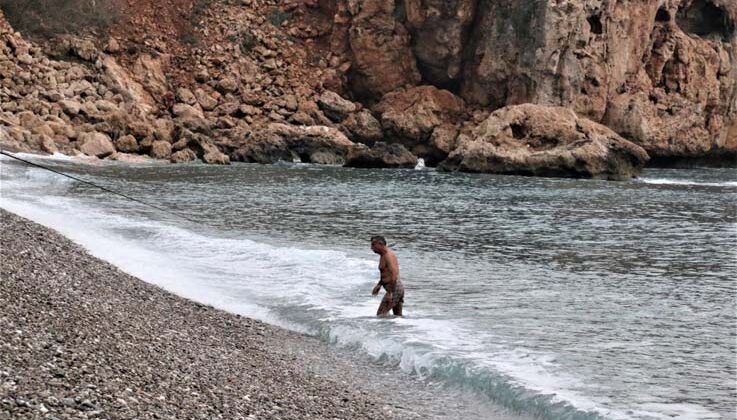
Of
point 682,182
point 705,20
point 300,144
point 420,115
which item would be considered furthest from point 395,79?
point 705,20

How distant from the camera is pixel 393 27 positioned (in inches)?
2467

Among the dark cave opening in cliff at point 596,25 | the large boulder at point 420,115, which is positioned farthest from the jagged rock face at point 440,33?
the dark cave opening in cliff at point 596,25

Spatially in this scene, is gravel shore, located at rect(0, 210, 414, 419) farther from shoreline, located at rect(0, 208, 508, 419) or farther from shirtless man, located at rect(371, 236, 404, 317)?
shirtless man, located at rect(371, 236, 404, 317)

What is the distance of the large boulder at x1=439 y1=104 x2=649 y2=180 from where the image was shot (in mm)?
48125

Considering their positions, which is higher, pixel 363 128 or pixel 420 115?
pixel 420 115

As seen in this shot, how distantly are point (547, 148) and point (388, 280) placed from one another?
38.5m

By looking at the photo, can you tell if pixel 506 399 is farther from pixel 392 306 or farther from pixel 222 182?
pixel 222 182

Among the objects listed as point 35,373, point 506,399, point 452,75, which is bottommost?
point 506,399

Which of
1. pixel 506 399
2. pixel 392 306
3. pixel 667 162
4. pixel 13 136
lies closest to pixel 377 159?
pixel 13 136

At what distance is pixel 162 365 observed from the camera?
8.36 m

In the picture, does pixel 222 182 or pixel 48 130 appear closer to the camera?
pixel 222 182

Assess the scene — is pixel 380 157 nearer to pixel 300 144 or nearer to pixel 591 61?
pixel 300 144

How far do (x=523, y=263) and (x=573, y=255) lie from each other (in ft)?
6.69

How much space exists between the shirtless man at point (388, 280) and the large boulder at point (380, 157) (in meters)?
38.7
